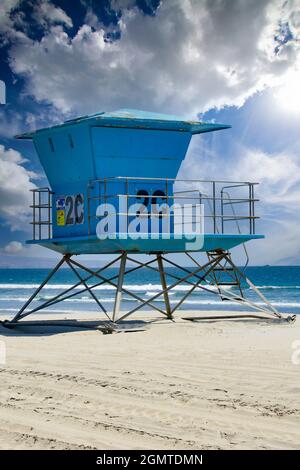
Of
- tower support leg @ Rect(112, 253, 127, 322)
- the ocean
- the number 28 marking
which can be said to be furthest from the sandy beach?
the ocean

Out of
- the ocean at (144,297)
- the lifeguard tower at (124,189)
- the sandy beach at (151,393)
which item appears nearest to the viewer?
the sandy beach at (151,393)

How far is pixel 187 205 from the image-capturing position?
16469 millimetres

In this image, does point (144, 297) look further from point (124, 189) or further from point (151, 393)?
point (151, 393)

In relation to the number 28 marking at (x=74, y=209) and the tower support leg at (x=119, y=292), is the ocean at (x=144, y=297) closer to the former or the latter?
the tower support leg at (x=119, y=292)

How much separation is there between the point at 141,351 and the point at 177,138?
19.3ft

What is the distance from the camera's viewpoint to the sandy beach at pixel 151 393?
7.11 m

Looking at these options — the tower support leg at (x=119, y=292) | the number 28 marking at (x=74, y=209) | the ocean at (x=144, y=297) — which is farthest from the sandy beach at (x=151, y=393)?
the ocean at (x=144, y=297)

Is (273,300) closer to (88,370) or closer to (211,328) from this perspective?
(211,328)

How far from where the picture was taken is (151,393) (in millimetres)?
9023

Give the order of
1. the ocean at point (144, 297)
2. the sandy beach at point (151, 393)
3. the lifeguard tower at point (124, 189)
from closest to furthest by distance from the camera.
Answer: the sandy beach at point (151, 393) → the lifeguard tower at point (124, 189) → the ocean at point (144, 297)

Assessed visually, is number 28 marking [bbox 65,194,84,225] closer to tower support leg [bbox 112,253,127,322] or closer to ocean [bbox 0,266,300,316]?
tower support leg [bbox 112,253,127,322]

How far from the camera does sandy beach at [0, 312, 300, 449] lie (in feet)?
23.3
